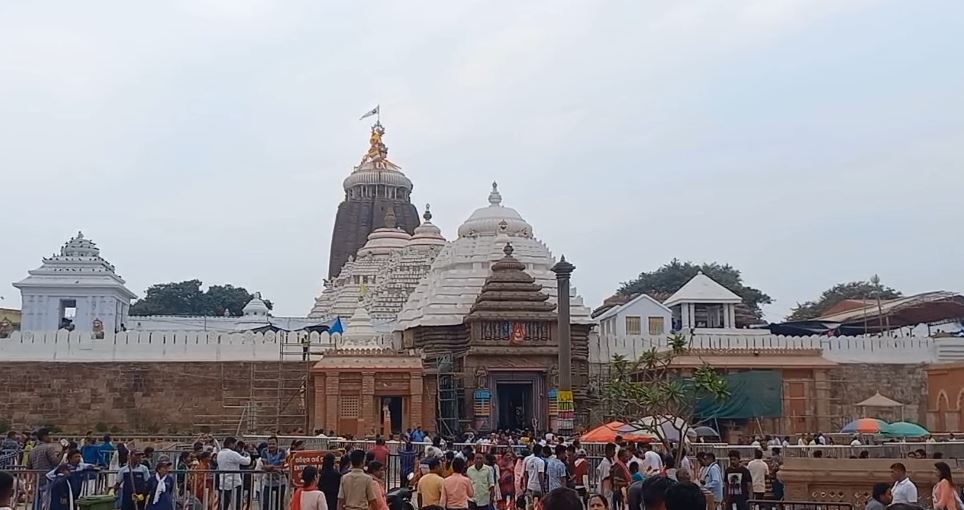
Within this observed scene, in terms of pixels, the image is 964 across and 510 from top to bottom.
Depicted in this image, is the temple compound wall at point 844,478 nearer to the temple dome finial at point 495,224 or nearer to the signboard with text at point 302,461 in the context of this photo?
the signboard with text at point 302,461

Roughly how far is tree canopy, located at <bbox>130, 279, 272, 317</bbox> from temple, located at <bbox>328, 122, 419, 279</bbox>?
19396 millimetres

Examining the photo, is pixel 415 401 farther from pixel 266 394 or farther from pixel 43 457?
pixel 43 457

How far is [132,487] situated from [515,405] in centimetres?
2187

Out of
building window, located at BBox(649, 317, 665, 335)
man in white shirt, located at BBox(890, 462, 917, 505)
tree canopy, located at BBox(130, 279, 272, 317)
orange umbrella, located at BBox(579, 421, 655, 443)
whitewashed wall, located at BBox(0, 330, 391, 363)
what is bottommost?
man in white shirt, located at BBox(890, 462, 917, 505)

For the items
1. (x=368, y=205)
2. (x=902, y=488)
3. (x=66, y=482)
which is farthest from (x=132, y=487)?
(x=368, y=205)

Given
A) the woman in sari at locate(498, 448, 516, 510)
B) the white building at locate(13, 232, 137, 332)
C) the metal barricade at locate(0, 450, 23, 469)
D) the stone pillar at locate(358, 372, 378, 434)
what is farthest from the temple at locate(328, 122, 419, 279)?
the woman in sari at locate(498, 448, 516, 510)

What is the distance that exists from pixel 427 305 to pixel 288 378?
4.94m

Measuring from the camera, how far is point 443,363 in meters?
31.1

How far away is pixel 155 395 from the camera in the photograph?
3144 centimetres

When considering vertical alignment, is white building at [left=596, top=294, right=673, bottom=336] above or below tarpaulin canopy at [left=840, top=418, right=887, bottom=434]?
above

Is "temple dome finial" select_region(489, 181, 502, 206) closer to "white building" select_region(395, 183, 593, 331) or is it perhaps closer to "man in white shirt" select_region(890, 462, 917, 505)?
"white building" select_region(395, 183, 593, 331)

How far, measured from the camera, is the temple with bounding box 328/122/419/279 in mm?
63281

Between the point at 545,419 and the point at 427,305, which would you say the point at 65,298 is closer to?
the point at 427,305

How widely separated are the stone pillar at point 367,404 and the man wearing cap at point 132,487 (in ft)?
62.6
